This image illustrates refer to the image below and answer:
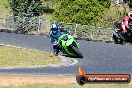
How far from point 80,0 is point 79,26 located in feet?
9.03

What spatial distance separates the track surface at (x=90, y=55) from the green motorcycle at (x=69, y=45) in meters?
0.53

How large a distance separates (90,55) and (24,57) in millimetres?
3729

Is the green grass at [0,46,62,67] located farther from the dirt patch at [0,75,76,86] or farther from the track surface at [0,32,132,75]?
the dirt patch at [0,75,76,86]

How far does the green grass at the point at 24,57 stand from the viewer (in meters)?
21.0

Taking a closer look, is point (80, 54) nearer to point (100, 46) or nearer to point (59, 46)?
point (59, 46)

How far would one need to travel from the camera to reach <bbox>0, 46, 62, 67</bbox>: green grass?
2102 centimetres

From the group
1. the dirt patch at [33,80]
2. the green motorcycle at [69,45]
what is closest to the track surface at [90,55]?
the green motorcycle at [69,45]

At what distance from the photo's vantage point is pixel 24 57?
2233 cm

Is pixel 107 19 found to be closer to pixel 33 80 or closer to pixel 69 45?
pixel 69 45

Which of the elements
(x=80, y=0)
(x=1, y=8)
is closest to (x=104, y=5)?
(x=80, y=0)

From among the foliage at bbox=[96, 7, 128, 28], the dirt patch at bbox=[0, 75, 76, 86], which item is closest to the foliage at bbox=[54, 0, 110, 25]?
the foliage at bbox=[96, 7, 128, 28]

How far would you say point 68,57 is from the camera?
23.3 m

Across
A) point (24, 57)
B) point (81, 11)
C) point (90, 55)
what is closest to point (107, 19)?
point (81, 11)

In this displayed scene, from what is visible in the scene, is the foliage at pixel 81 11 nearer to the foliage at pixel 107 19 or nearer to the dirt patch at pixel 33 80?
the foliage at pixel 107 19
